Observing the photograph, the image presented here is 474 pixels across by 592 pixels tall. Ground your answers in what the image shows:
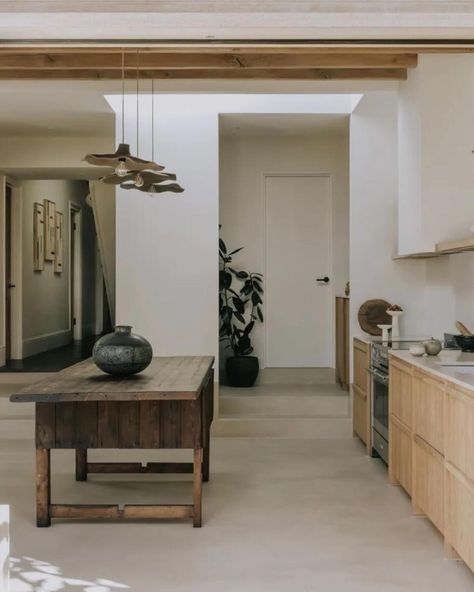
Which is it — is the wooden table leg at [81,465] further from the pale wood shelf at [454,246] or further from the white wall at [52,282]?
the white wall at [52,282]

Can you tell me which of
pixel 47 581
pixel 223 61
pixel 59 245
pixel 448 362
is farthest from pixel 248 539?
pixel 59 245

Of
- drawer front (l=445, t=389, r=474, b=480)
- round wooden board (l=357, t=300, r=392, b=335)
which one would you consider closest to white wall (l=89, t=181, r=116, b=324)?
round wooden board (l=357, t=300, r=392, b=335)

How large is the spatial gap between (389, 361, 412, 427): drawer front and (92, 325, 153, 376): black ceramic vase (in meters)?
1.54

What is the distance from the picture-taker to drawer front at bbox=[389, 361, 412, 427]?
12.8 feet

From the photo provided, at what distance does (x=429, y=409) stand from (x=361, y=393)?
2.09 m

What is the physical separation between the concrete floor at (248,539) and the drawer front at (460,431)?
1.70ft

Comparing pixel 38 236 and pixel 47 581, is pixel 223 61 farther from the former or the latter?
pixel 38 236

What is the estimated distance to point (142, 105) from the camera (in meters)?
6.12

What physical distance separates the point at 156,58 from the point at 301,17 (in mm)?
3367

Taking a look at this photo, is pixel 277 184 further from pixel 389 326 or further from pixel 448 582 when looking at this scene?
pixel 448 582

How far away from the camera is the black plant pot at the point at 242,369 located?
22.4 feet

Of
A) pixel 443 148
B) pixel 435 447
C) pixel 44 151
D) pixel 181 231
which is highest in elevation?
pixel 44 151

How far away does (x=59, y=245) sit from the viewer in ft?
34.4

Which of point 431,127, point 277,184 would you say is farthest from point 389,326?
point 277,184
